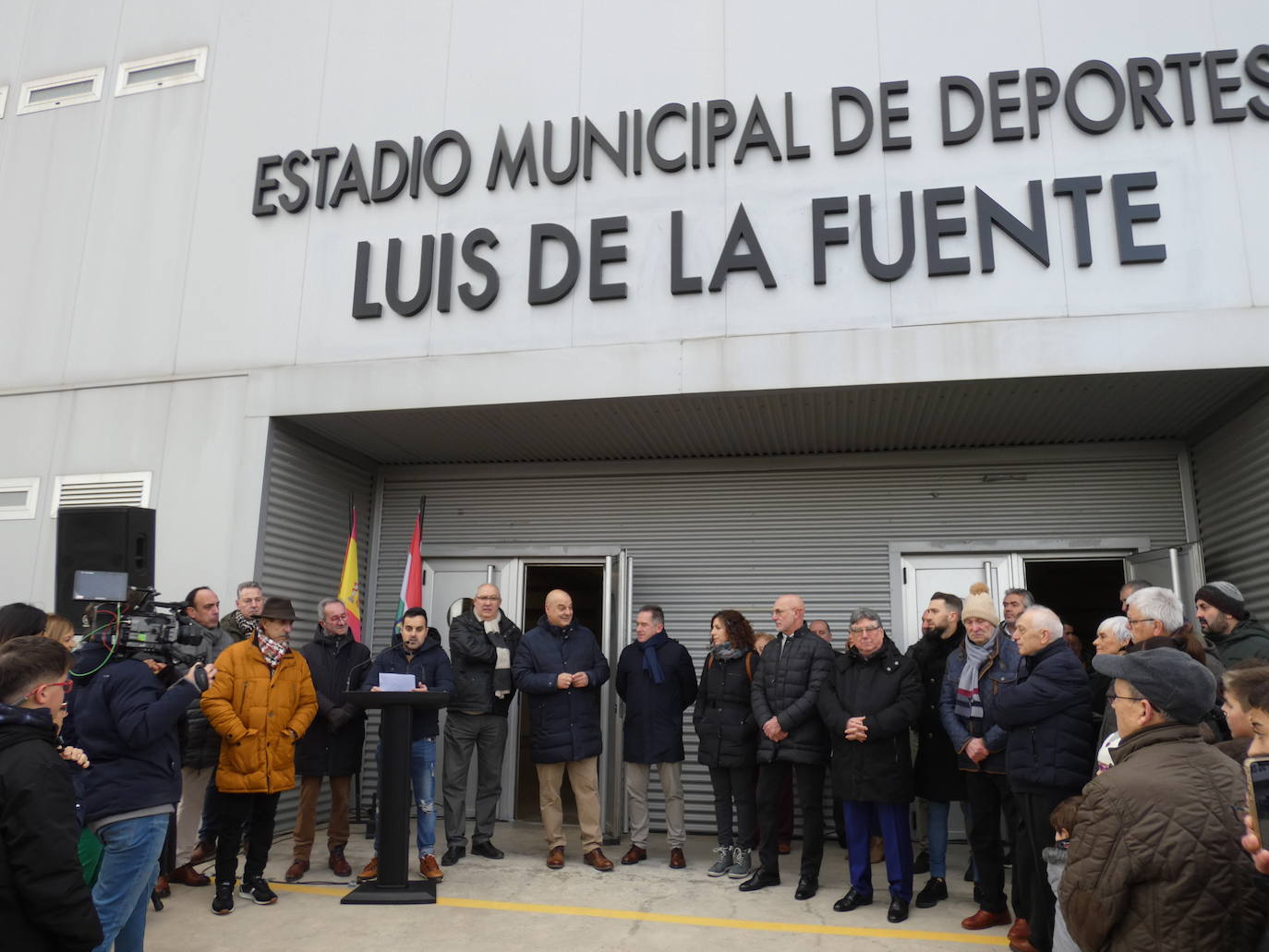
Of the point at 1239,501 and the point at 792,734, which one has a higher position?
the point at 1239,501

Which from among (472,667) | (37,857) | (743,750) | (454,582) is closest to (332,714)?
(472,667)

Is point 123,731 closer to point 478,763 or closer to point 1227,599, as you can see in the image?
point 478,763

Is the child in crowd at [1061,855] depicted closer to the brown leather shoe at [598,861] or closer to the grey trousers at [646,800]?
the grey trousers at [646,800]

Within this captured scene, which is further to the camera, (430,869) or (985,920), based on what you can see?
(430,869)

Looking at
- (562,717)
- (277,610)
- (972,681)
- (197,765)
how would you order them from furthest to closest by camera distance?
(562,717), (197,765), (277,610), (972,681)

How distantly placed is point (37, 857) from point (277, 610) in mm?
2947

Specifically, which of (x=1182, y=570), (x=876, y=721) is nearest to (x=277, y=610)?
(x=876, y=721)

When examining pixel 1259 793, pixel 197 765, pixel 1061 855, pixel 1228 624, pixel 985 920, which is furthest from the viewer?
pixel 197 765

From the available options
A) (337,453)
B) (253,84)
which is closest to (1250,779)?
(337,453)

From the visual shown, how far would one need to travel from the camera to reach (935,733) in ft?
18.4

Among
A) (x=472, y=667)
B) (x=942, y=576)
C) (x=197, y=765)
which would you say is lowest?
(x=197, y=765)

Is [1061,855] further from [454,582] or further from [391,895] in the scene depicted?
[454,582]

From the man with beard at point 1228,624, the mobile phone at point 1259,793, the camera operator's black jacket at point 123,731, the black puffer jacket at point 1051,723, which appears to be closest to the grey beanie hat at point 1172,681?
the mobile phone at point 1259,793

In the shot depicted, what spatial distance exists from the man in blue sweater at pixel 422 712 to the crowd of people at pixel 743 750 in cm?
2
